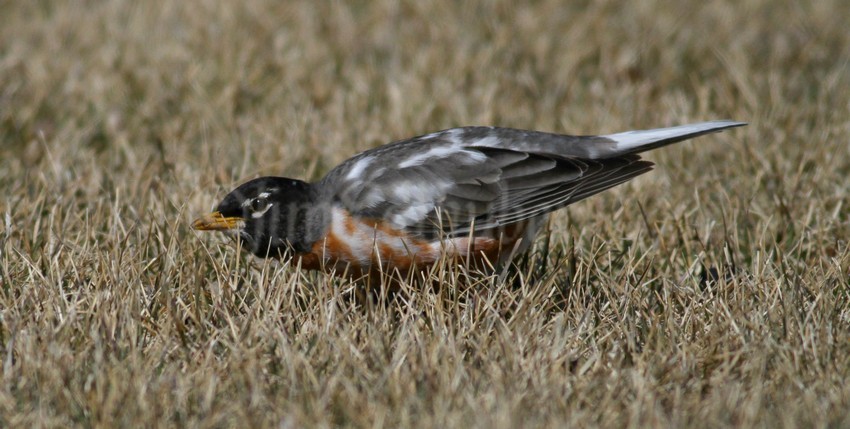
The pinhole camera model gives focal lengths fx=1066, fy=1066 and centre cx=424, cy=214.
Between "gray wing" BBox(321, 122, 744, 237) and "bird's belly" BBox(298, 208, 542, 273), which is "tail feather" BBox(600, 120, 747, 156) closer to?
"gray wing" BBox(321, 122, 744, 237)

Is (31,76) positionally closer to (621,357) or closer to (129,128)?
(129,128)

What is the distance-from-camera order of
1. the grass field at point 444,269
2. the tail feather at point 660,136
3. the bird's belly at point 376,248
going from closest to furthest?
the grass field at point 444,269, the bird's belly at point 376,248, the tail feather at point 660,136

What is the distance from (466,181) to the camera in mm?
4629

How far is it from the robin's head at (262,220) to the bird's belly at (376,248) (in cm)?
11

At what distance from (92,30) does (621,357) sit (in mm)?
6049

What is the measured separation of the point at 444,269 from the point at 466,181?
1.74ft

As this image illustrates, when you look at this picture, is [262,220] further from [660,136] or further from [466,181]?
[660,136]

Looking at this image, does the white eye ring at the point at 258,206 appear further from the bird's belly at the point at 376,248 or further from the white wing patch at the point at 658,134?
the white wing patch at the point at 658,134

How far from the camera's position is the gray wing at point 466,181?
4.50m

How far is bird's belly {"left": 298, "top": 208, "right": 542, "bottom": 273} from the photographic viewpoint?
175 inches

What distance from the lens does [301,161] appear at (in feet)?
20.4

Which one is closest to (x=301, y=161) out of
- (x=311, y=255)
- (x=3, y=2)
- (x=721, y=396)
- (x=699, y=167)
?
(x=311, y=255)

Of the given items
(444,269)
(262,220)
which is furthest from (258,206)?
(444,269)

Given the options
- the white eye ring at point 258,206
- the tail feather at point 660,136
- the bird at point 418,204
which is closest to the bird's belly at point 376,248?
the bird at point 418,204
